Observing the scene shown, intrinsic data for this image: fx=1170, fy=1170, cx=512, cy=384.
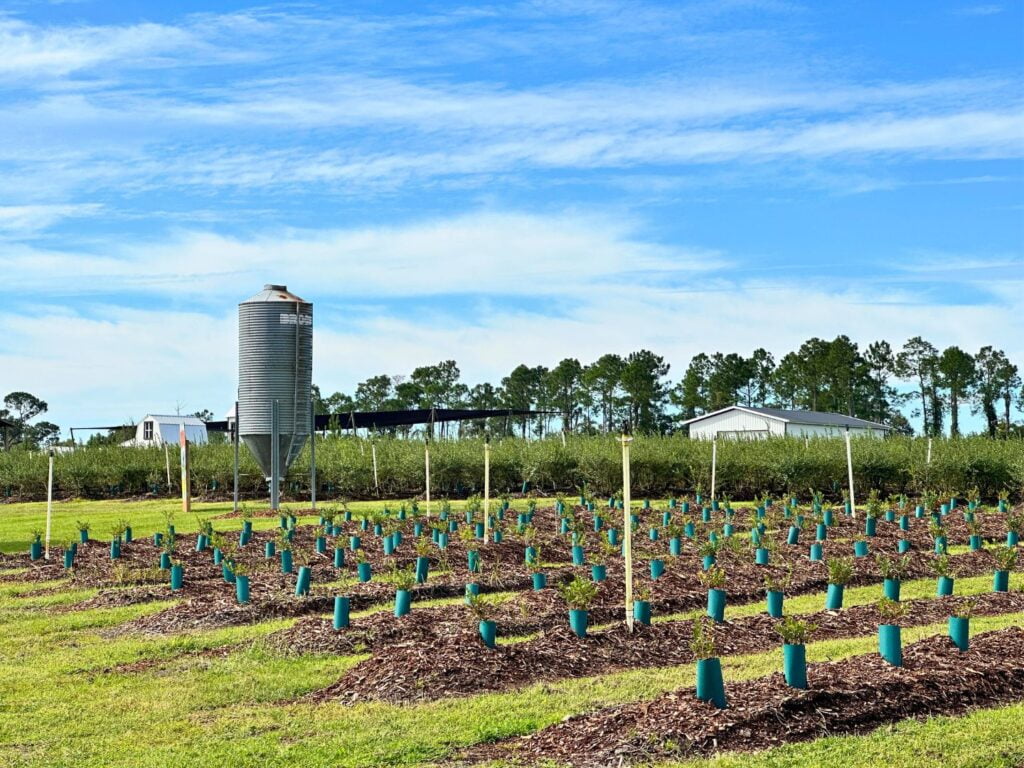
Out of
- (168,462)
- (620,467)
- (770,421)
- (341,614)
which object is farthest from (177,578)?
(770,421)

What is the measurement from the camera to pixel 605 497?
28766 mm

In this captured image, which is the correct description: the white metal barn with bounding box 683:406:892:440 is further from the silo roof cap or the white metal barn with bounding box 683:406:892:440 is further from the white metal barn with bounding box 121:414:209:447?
the silo roof cap

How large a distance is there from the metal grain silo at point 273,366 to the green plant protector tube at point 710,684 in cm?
1842

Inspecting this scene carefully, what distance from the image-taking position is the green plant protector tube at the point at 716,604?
960 centimetres

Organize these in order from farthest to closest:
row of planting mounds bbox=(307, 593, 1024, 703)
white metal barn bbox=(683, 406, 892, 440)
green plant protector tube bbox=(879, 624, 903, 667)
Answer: white metal barn bbox=(683, 406, 892, 440) → row of planting mounds bbox=(307, 593, 1024, 703) → green plant protector tube bbox=(879, 624, 903, 667)

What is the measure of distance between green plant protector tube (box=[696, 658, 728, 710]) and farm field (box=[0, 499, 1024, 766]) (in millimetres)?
61

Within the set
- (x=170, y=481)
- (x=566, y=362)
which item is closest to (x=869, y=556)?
(x=170, y=481)

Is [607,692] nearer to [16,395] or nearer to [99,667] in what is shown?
[99,667]

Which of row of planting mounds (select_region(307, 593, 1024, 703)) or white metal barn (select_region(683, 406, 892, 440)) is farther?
white metal barn (select_region(683, 406, 892, 440))

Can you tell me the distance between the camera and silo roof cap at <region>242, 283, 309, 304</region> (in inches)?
947

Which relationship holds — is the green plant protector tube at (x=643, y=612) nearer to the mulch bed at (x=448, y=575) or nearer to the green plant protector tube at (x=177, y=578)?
the mulch bed at (x=448, y=575)

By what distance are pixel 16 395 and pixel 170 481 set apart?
217 ft

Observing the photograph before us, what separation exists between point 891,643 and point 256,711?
161 inches

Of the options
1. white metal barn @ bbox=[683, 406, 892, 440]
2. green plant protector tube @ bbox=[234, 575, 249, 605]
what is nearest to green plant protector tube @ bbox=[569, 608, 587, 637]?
green plant protector tube @ bbox=[234, 575, 249, 605]
